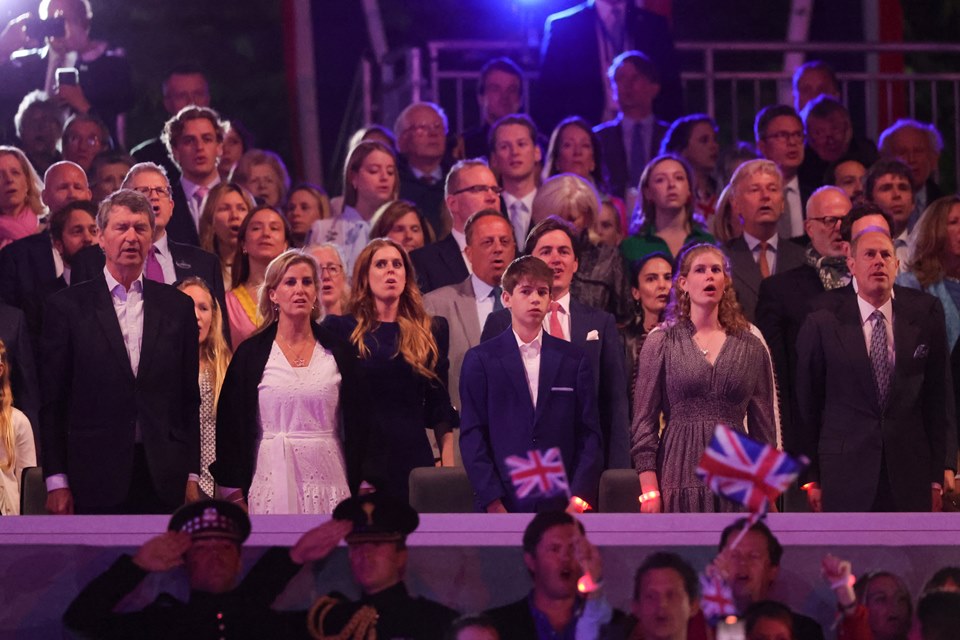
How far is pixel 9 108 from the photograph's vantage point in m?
9.60

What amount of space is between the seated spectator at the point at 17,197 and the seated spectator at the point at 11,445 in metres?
1.31

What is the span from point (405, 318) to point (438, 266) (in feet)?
3.04

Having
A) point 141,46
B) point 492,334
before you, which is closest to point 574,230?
point 492,334

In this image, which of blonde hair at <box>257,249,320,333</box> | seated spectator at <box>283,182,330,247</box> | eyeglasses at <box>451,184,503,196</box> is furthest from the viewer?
seated spectator at <box>283,182,330,247</box>

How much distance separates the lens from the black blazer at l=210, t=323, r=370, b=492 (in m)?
6.14

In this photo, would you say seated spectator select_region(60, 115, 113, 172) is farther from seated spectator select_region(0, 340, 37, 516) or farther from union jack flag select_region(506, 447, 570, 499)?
union jack flag select_region(506, 447, 570, 499)

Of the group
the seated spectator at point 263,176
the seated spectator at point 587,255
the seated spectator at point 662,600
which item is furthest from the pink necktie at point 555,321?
the seated spectator at point 263,176

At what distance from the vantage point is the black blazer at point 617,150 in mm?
9094

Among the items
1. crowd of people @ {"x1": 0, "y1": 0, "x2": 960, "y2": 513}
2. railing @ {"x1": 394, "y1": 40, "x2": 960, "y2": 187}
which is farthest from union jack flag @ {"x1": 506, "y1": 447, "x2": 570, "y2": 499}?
railing @ {"x1": 394, "y1": 40, "x2": 960, "y2": 187}

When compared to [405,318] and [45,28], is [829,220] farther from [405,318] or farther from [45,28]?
[45,28]

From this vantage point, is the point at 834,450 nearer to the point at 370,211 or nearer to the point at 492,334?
the point at 492,334

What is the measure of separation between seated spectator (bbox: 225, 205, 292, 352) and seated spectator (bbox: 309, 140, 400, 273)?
0.57 meters

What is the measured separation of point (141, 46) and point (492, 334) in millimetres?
5840

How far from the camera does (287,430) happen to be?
6.17m
